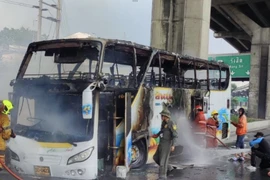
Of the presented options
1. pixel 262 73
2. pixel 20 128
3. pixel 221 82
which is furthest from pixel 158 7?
pixel 262 73

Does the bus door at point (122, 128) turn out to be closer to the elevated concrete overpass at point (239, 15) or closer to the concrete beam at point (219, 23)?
the elevated concrete overpass at point (239, 15)

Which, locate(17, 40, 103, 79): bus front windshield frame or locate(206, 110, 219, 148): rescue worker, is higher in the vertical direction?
locate(17, 40, 103, 79): bus front windshield frame

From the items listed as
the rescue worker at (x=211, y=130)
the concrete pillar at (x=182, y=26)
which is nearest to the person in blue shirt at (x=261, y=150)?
the rescue worker at (x=211, y=130)

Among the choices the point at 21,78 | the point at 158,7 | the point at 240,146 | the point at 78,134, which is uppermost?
the point at 158,7

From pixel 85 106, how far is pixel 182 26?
1377cm

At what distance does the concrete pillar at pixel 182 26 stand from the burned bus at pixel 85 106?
9.75 m

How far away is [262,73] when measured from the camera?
33125 mm

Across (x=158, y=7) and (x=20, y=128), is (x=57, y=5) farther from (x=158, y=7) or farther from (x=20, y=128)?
(x=20, y=128)

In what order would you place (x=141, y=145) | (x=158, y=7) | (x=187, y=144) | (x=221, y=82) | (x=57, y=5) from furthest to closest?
1. (x=57, y=5)
2. (x=158, y=7)
3. (x=221, y=82)
4. (x=187, y=144)
5. (x=141, y=145)

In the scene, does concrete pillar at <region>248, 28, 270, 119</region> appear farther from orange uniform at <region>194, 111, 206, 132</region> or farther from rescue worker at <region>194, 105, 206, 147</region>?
orange uniform at <region>194, 111, 206, 132</region>

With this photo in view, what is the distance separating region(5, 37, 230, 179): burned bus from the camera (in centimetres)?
637

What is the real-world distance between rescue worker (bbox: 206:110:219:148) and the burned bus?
2.67 m

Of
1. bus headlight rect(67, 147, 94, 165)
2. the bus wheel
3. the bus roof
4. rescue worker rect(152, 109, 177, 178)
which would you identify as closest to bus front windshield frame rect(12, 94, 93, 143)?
bus headlight rect(67, 147, 94, 165)

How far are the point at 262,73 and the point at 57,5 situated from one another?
19.2 m
